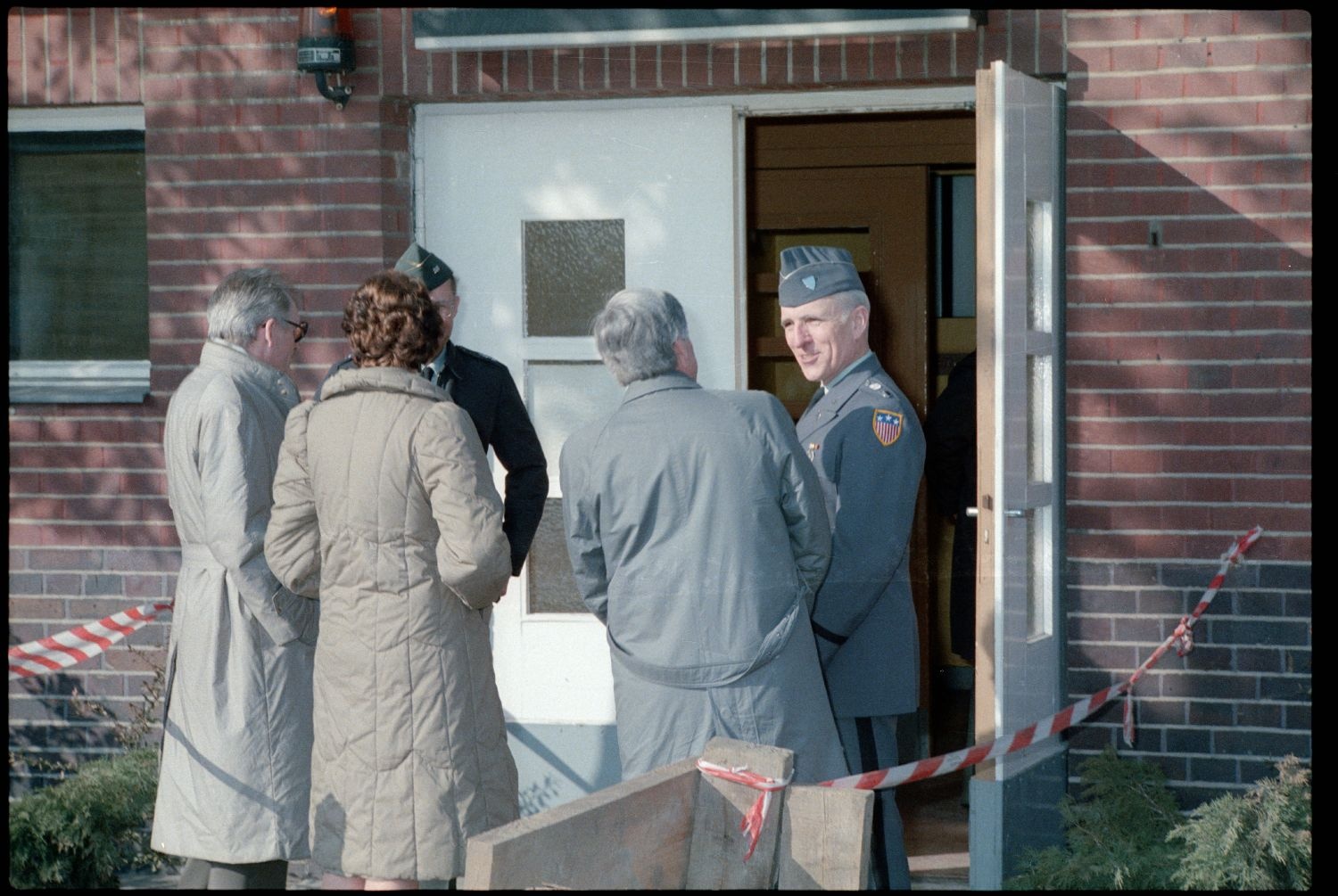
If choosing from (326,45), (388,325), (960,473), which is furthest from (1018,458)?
(326,45)

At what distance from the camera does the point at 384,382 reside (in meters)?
3.53

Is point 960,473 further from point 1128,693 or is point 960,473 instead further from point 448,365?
point 448,365

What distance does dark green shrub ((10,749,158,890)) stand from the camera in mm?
4844

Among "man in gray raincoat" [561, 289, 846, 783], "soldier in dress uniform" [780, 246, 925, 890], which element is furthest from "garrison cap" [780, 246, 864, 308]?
"man in gray raincoat" [561, 289, 846, 783]

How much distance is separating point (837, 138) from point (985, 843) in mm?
2587

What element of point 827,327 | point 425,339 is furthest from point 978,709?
point 425,339

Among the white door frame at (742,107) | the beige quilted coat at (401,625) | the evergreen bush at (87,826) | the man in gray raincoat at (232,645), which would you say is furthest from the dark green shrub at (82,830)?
the white door frame at (742,107)

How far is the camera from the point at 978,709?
14.8 ft

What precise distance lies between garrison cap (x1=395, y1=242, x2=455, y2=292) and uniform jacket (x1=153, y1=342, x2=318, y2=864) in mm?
654

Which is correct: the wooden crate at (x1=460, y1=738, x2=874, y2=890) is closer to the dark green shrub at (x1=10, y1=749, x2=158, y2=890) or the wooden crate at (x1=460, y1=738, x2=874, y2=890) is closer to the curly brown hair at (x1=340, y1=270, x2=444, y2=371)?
the curly brown hair at (x1=340, y1=270, x2=444, y2=371)

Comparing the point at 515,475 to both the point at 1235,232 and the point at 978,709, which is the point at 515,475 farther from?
the point at 1235,232

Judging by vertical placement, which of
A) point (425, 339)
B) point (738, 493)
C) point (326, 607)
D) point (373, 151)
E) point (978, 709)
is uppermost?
point (373, 151)

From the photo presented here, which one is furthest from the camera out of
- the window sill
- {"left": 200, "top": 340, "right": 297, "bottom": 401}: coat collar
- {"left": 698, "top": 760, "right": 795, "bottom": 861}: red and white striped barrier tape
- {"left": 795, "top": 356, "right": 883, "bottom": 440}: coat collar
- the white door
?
the window sill

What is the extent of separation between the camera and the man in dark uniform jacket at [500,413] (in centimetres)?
446
